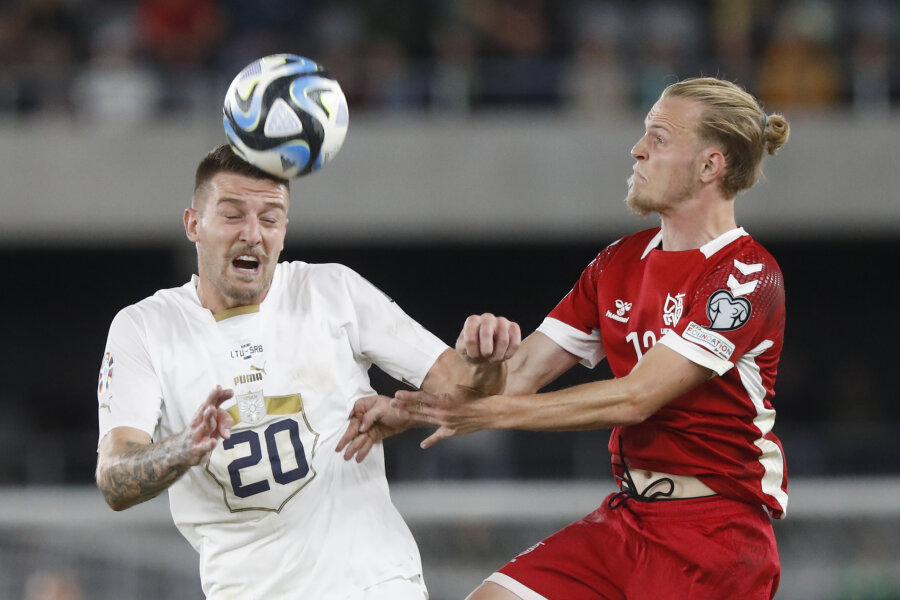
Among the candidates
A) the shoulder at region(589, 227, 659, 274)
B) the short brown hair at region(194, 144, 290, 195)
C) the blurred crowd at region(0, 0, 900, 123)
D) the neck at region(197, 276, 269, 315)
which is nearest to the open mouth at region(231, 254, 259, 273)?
the neck at region(197, 276, 269, 315)

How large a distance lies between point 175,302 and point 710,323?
74.7 inches

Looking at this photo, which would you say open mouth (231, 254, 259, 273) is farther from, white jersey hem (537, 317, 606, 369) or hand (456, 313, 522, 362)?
white jersey hem (537, 317, 606, 369)

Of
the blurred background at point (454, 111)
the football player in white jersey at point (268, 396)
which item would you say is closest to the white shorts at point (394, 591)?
the football player in white jersey at point (268, 396)

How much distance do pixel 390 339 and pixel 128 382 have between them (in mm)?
912

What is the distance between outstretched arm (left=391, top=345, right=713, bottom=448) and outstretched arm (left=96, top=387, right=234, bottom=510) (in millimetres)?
627

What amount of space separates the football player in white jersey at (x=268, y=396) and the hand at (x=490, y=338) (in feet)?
0.82

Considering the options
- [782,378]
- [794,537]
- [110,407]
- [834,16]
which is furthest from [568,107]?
[110,407]

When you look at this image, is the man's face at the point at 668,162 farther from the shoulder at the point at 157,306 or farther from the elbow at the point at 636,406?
the shoulder at the point at 157,306

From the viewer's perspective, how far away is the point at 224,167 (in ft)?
14.8

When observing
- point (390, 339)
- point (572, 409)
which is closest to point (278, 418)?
point (390, 339)

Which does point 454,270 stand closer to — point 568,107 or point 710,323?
point 568,107

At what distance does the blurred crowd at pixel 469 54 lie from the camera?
13508mm

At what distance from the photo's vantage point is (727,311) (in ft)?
14.7

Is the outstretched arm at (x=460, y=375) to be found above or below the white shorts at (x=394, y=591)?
above
